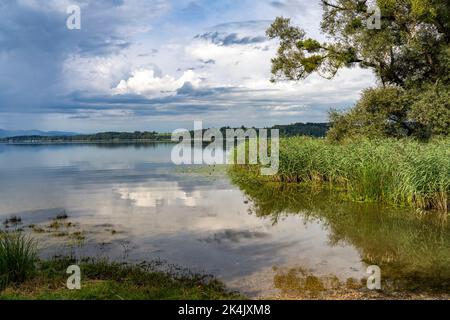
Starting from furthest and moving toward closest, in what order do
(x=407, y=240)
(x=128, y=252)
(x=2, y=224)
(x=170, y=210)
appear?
(x=170, y=210), (x=2, y=224), (x=407, y=240), (x=128, y=252)

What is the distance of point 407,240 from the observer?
36.5ft

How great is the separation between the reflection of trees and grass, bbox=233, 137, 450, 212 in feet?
2.01

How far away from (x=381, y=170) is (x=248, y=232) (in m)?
5.73

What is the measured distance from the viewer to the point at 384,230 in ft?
39.6

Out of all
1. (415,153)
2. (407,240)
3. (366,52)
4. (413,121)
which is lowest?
(407,240)

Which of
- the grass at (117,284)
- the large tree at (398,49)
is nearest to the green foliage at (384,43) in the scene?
the large tree at (398,49)

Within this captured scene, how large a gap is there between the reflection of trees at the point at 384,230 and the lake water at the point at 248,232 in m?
0.02

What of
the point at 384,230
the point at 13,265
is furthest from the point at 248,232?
the point at 13,265

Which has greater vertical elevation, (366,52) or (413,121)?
(366,52)
